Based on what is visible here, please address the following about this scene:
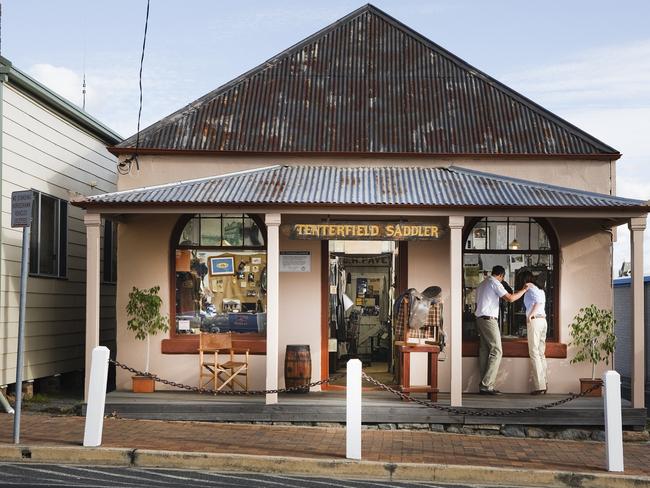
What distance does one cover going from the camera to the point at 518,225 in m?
16.1

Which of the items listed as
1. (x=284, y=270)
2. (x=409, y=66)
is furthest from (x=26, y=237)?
(x=409, y=66)

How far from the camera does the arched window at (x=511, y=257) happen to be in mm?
16125

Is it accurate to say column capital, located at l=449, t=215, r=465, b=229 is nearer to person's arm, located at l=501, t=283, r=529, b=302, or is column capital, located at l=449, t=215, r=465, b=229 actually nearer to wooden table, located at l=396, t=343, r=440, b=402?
person's arm, located at l=501, t=283, r=529, b=302

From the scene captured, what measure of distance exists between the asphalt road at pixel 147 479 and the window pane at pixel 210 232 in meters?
5.93

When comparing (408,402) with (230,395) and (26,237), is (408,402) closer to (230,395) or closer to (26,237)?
(230,395)

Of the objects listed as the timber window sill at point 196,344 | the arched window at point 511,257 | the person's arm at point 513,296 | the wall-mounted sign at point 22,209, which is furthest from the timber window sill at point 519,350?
the wall-mounted sign at point 22,209

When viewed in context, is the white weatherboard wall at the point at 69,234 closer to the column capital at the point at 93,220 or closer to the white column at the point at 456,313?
the column capital at the point at 93,220

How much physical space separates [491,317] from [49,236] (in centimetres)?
719

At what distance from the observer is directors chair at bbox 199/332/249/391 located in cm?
Result: 1525

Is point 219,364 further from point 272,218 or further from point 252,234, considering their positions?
point 272,218

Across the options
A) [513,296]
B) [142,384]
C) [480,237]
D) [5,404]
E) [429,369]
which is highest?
[480,237]

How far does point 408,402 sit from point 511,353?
88.0 inches

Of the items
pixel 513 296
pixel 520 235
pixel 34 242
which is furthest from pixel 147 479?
pixel 520 235

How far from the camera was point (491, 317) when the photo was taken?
15203 millimetres
